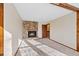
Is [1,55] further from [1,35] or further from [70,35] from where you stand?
[70,35]

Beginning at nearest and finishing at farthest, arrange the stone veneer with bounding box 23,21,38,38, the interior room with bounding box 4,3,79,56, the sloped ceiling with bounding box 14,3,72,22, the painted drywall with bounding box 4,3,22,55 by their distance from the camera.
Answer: the painted drywall with bounding box 4,3,22,55, the interior room with bounding box 4,3,79,56, the sloped ceiling with bounding box 14,3,72,22, the stone veneer with bounding box 23,21,38,38

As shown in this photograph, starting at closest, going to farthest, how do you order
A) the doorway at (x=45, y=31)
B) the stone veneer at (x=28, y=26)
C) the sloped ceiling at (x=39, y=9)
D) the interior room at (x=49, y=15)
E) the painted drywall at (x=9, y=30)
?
the painted drywall at (x=9, y=30) < the interior room at (x=49, y=15) < the sloped ceiling at (x=39, y=9) < the stone veneer at (x=28, y=26) < the doorway at (x=45, y=31)

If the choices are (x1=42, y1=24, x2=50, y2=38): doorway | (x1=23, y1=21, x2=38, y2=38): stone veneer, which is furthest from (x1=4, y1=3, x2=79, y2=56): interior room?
(x1=42, y1=24, x2=50, y2=38): doorway

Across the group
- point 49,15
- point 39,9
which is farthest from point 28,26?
point 39,9

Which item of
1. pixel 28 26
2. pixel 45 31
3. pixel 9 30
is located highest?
pixel 28 26

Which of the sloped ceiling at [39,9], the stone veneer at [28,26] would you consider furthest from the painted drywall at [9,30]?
the stone veneer at [28,26]

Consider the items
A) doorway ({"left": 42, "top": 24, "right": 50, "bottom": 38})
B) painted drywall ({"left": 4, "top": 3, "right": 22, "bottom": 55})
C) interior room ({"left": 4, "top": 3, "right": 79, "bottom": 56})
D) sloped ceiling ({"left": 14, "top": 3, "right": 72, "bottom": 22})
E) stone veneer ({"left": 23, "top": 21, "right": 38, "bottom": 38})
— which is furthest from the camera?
doorway ({"left": 42, "top": 24, "right": 50, "bottom": 38})

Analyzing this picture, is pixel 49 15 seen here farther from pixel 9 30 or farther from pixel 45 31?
pixel 45 31

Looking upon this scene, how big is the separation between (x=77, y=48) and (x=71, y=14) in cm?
186

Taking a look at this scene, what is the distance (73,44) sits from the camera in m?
5.63

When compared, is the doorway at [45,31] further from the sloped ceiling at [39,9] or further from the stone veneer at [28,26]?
the sloped ceiling at [39,9]

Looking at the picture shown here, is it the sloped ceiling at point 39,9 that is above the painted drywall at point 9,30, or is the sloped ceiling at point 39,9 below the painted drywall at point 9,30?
above

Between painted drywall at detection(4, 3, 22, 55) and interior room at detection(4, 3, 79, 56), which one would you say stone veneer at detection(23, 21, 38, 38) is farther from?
painted drywall at detection(4, 3, 22, 55)

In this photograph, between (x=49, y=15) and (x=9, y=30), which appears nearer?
(x=9, y=30)
